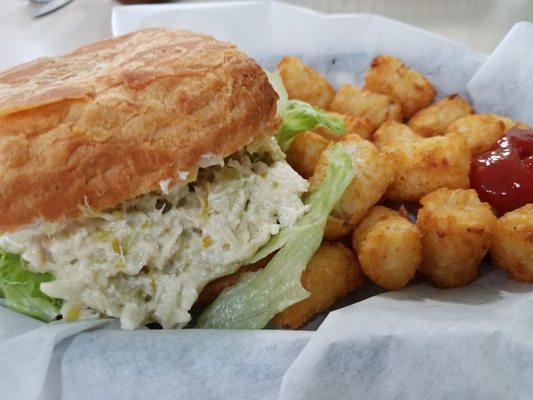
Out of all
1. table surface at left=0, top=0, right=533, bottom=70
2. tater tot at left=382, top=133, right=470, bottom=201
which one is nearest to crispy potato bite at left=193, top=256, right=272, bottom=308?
tater tot at left=382, top=133, right=470, bottom=201

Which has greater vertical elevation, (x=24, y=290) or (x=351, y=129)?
(x=351, y=129)

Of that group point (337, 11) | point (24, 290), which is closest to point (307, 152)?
→ point (24, 290)

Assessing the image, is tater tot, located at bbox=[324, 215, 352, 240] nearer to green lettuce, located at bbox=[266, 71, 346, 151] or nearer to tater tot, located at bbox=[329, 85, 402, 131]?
green lettuce, located at bbox=[266, 71, 346, 151]

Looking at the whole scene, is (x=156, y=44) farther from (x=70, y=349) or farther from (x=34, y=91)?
(x=70, y=349)

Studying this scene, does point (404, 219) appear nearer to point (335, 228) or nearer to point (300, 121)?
point (335, 228)

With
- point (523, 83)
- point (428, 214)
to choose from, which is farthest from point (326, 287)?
point (523, 83)

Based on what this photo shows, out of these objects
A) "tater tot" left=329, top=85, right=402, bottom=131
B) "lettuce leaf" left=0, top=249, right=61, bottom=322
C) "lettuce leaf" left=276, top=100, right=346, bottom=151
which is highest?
"lettuce leaf" left=276, top=100, right=346, bottom=151
